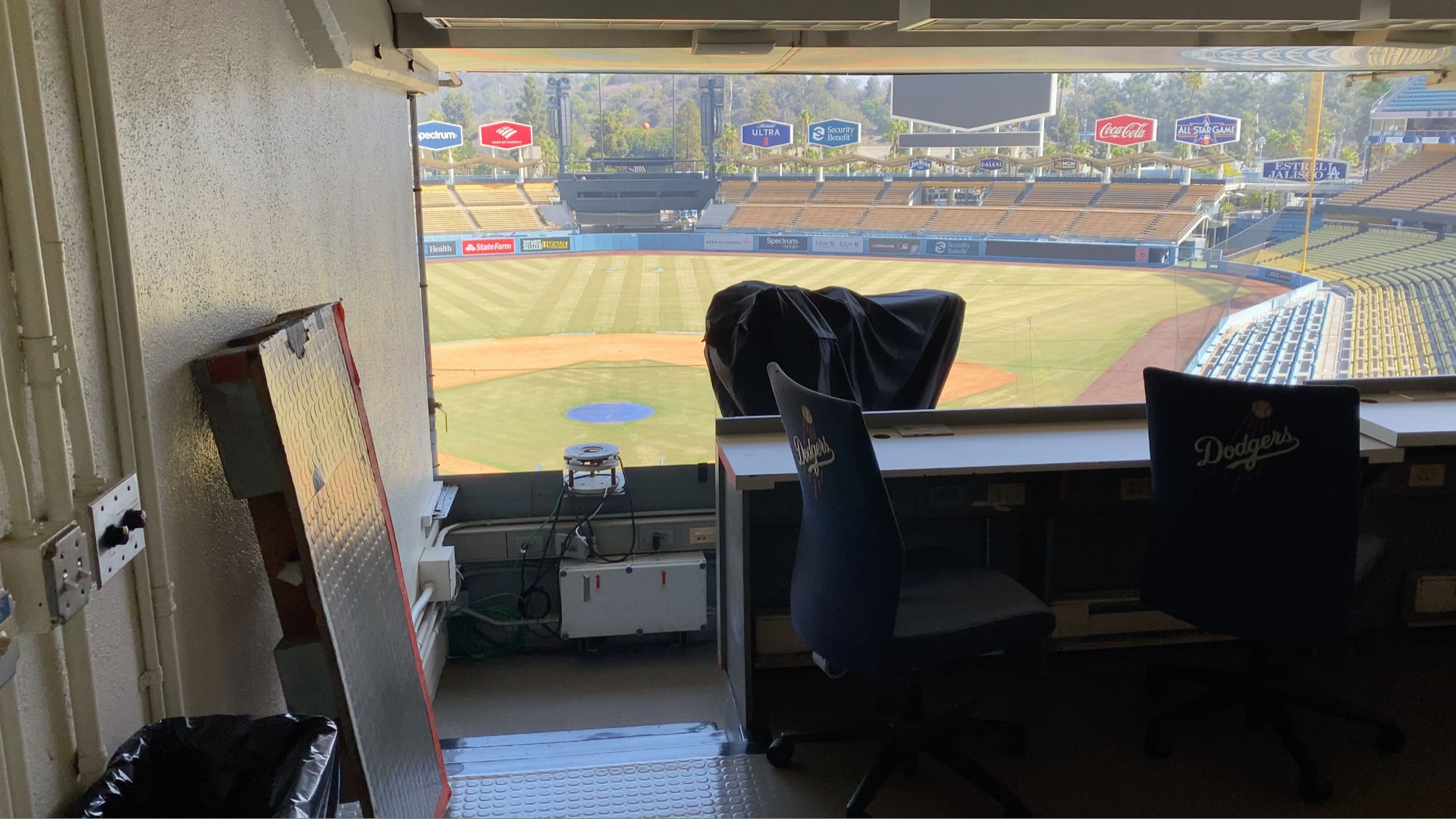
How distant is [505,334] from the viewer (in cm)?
1638

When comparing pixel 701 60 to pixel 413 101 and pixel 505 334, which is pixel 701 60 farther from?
pixel 505 334

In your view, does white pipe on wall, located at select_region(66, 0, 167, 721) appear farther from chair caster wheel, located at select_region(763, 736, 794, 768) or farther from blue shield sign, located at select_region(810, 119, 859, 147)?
blue shield sign, located at select_region(810, 119, 859, 147)

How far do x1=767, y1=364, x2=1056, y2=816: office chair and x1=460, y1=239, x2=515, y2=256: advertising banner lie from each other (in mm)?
5952

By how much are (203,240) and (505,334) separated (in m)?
15.1

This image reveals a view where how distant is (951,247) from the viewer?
16078 millimetres

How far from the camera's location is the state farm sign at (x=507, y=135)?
5.66m

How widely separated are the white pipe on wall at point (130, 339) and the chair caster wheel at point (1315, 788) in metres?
2.46

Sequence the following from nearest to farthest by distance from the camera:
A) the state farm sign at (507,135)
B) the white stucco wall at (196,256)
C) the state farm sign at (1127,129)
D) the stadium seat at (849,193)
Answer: the white stucco wall at (196,256)
the state farm sign at (507,135)
the state farm sign at (1127,129)
the stadium seat at (849,193)

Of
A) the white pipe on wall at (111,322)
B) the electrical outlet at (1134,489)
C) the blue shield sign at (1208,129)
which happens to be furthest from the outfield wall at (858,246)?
the white pipe on wall at (111,322)

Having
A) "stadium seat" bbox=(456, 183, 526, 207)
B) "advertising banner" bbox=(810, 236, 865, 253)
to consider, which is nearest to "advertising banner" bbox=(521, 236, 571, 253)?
"stadium seat" bbox=(456, 183, 526, 207)

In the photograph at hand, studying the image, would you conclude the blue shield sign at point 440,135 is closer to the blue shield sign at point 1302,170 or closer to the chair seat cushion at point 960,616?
the chair seat cushion at point 960,616

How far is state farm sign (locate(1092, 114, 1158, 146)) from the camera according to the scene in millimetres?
7508

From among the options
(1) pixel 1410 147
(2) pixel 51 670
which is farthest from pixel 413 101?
(1) pixel 1410 147

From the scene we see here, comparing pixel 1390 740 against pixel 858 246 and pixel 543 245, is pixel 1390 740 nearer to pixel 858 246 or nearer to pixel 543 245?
pixel 543 245
